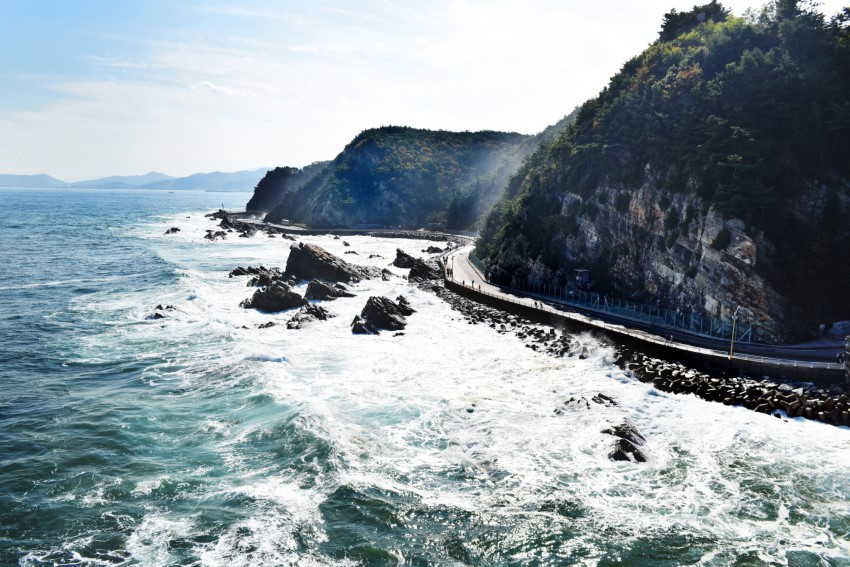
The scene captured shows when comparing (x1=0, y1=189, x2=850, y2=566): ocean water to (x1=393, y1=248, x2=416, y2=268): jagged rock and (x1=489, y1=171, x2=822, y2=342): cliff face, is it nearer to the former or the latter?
(x1=489, y1=171, x2=822, y2=342): cliff face

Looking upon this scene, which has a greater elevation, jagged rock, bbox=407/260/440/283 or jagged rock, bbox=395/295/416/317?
jagged rock, bbox=407/260/440/283

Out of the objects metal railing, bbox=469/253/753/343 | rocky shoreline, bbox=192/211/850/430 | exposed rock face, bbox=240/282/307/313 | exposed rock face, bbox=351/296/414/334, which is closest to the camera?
rocky shoreline, bbox=192/211/850/430

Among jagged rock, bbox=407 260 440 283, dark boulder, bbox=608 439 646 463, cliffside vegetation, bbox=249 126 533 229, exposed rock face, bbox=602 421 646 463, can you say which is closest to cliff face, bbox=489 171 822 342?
jagged rock, bbox=407 260 440 283

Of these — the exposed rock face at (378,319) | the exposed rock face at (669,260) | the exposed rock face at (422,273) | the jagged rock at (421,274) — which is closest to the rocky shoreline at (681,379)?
the exposed rock face at (378,319)

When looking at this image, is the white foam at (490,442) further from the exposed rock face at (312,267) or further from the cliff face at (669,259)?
the exposed rock face at (312,267)

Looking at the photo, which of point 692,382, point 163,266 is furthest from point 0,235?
point 692,382

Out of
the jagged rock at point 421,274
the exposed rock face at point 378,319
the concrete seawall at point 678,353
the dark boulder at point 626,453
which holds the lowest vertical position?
the dark boulder at point 626,453

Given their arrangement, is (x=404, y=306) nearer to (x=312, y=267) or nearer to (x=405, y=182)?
(x=312, y=267)
